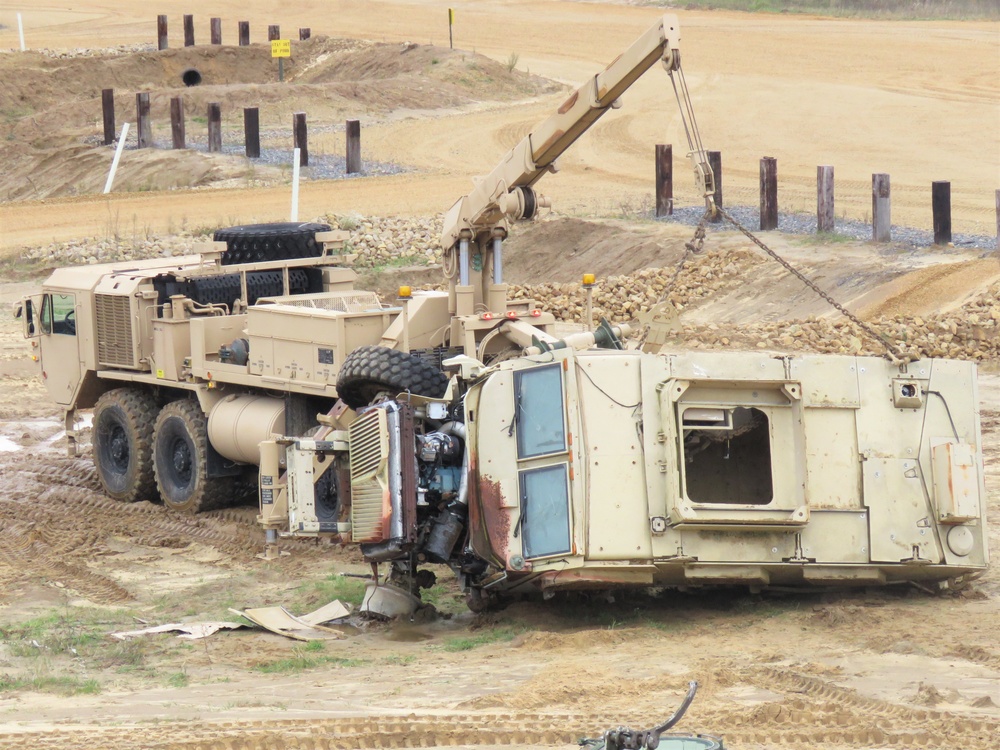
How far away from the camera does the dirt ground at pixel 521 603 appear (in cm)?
898

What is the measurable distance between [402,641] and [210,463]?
5135 mm

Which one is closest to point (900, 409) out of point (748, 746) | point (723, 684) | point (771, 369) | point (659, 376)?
point (771, 369)

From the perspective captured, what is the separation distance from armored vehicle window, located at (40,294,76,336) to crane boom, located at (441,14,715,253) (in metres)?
4.77

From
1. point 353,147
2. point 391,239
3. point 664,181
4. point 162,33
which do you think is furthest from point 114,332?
point 162,33

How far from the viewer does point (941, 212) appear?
73.6 feet

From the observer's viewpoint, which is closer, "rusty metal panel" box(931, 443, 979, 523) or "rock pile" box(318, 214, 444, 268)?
"rusty metal panel" box(931, 443, 979, 523)

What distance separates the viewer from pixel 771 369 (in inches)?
428

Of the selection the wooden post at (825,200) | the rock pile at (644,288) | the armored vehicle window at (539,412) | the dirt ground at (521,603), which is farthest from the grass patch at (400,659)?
the wooden post at (825,200)

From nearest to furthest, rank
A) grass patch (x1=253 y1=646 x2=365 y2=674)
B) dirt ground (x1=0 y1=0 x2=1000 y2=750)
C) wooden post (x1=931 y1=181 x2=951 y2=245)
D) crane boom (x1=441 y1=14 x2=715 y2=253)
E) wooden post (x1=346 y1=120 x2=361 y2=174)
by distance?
1. dirt ground (x1=0 y1=0 x2=1000 y2=750)
2. grass patch (x1=253 y1=646 x2=365 y2=674)
3. crane boom (x1=441 y1=14 x2=715 y2=253)
4. wooden post (x1=931 y1=181 x2=951 y2=245)
5. wooden post (x1=346 y1=120 x2=361 y2=174)

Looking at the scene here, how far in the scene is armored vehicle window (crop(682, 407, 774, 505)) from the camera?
11.9 metres

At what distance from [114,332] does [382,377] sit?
5407 millimetres

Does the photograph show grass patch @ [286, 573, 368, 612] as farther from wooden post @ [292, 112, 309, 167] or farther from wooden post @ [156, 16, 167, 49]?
wooden post @ [156, 16, 167, 49]

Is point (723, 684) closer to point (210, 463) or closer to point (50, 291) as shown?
point (210, 463)

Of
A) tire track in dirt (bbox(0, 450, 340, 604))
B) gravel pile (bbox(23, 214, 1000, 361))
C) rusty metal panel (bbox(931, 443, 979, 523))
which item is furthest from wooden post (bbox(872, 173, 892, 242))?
rusty metal panel (bbox(931, 443, 979, 523))
